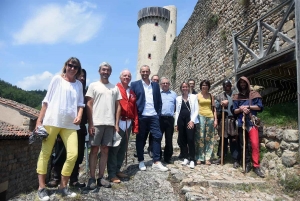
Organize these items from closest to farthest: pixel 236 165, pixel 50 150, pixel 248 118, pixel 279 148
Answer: pixel 50 150
pixel 279 148
pixel 248 118
pixel 236 165

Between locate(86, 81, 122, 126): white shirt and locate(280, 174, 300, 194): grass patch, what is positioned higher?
locate(86, 81, 122, 126): white shirt

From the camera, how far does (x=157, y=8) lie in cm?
3203

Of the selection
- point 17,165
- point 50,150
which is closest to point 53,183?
point 50,150

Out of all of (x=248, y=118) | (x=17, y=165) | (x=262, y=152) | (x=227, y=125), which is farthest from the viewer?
(x=17, y=165)

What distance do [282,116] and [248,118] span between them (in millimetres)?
930

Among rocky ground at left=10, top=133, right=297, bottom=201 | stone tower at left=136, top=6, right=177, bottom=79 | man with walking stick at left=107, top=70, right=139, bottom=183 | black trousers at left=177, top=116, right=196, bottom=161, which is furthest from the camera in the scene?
stone tower at left=136, top=6, right=177, bottom=79

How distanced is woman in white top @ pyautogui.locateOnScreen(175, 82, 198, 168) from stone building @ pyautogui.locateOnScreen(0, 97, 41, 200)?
5.25 metres

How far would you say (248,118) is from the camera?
4586 mm

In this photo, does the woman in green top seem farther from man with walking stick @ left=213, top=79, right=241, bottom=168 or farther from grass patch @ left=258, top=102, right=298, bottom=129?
grass patch @ left=258, top=102, right=298, bottom=129

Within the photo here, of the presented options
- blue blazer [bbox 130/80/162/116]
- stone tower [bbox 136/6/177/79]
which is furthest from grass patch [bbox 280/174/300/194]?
stone tower [bbox 136/6/177/79]

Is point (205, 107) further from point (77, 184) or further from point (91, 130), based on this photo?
point (77, 184)

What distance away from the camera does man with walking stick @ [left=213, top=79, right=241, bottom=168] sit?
4863mm

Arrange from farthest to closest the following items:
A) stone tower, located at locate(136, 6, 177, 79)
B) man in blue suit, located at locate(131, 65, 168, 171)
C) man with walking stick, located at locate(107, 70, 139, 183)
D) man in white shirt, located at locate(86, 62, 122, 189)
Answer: stone tower, located at locate(136, 6, 177, 79) → man in blue suit, located at locate(131, 65, 168, 171) → man with walking stick, located at locate(107, 70, 139, 183) → man in white shirt, located at locate(86, 62, 122, 189)

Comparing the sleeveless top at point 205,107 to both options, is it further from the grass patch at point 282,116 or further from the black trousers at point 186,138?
the grass patch at point 282,116
